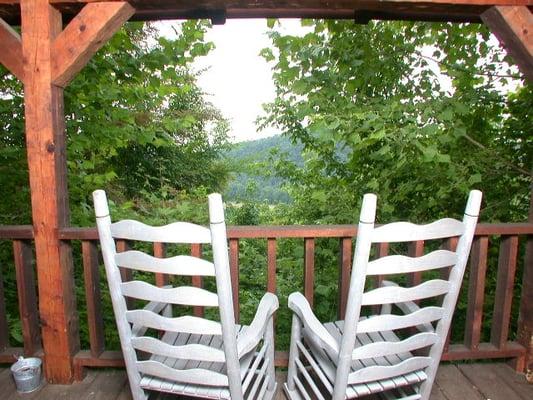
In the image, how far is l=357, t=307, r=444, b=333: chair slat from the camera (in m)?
1.21

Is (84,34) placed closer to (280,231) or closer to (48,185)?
(48,185)

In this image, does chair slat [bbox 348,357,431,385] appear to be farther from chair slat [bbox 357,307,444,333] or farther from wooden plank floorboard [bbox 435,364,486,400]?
wooden plank floorboard [bbox 435,364,486,400]

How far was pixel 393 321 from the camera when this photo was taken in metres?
1.23

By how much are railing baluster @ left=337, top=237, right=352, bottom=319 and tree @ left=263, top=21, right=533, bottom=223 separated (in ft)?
3.21

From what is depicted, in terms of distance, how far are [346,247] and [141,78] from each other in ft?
7.40

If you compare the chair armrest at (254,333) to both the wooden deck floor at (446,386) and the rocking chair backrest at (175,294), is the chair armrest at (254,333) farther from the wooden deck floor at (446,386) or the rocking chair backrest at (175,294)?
the wooden deck floor at (446,386)

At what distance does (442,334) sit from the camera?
51.9 inches

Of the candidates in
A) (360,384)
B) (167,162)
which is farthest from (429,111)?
(167,162)

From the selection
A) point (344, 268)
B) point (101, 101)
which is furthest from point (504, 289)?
point (101, 101)

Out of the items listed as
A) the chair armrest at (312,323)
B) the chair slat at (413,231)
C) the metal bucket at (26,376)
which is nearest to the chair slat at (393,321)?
the chair armrest at (312,323)

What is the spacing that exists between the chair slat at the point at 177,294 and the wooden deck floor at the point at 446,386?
0.76 m

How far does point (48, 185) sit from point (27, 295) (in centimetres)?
62

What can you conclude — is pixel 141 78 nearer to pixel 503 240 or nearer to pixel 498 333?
pixel 503 240

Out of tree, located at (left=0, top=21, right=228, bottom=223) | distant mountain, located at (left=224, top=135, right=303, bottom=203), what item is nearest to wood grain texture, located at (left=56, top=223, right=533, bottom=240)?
tree, located at (left=0, top=21, right=228, bottom=223)
